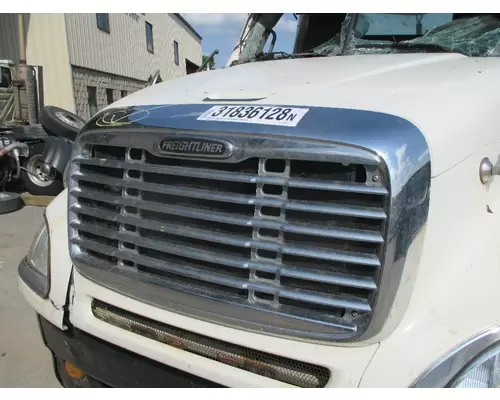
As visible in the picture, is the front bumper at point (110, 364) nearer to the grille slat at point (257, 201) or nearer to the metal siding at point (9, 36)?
the grille slat at point (257, 201)

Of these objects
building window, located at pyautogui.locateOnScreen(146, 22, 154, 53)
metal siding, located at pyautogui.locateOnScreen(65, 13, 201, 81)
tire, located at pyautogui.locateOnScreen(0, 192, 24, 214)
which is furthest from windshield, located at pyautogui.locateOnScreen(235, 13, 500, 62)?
building window, located at pyautogui.locateOnScreen(146, 22, 154, 53)

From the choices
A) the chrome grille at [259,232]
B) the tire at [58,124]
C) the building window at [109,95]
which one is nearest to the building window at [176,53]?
the building window at [109,95]

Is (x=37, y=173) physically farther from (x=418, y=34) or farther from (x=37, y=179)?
(x=418, y=34)

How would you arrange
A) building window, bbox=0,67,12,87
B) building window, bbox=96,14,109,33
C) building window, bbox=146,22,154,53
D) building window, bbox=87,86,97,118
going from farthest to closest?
building window, bbox=146,22,154,53 < building window, bbox=87,86,97,118 < building window, bbox=96,14,109,33 < building window, bbox=0,67,12,87

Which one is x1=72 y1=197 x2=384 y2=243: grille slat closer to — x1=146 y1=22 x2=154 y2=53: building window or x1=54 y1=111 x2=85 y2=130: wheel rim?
x1=54 y1=111 x2=85 y2=130: wheel rim

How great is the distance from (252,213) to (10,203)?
22.1 ft

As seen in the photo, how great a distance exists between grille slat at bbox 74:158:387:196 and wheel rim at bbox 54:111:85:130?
6.72 metres

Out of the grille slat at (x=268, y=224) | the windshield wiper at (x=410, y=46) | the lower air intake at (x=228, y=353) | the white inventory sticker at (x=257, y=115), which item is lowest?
the lower air intake at (x=228, y=353)

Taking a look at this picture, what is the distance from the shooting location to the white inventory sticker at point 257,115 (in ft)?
5.63

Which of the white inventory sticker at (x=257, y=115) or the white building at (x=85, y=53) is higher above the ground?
the white building at (x=85, y=53)

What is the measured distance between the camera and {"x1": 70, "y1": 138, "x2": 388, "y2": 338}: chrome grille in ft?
5.17

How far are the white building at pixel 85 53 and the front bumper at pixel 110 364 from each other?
46.7 ft

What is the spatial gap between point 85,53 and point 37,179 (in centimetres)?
923

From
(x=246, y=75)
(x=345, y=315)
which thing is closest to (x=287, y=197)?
(x=345, y=315)
